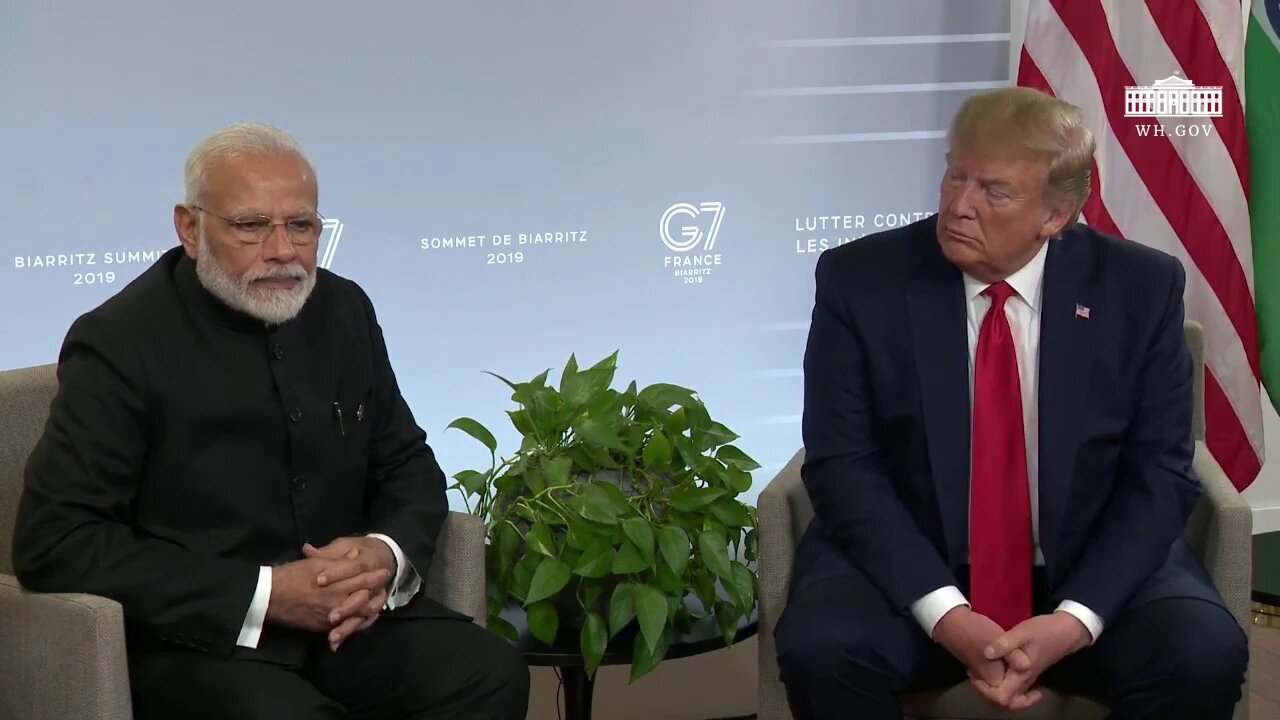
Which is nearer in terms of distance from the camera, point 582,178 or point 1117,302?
point 1117,302

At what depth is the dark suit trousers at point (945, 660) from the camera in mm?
2312

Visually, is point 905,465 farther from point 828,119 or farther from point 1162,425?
point 828,119

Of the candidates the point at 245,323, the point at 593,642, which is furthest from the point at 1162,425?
the point at 245,323

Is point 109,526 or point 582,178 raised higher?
point 582,178

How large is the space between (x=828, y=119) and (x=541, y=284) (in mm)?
944

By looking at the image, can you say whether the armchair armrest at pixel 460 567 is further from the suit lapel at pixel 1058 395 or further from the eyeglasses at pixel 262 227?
the suit lapel at pixel 1058 395

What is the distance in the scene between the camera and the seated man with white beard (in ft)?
7.24

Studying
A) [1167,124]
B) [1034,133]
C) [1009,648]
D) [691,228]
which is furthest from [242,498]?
[1167,124]

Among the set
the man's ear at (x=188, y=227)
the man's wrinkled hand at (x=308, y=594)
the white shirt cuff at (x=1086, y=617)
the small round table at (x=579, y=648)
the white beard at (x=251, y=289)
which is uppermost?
the man's ear at (x=188, y=227)

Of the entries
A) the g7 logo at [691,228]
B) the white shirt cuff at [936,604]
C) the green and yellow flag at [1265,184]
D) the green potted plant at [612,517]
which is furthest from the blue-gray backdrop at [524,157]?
the white shirt cuff at [936,604]

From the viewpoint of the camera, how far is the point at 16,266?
3750mm

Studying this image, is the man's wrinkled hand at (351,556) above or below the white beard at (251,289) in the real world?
below

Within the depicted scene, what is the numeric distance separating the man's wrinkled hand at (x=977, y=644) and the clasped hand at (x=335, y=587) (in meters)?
0.91

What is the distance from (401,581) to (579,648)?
406 millimetres
